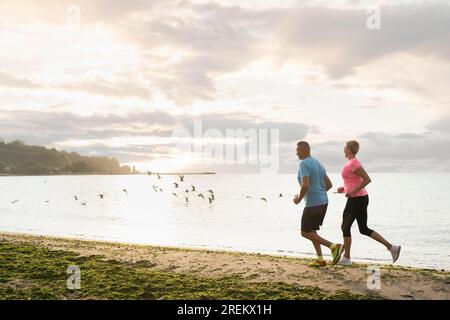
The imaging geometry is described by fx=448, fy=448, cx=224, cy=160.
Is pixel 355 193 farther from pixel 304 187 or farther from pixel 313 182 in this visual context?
pixel 304 187

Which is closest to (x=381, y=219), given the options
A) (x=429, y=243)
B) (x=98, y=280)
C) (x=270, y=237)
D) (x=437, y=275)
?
(x=429, y=243)

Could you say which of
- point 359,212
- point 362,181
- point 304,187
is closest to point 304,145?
point 304,187

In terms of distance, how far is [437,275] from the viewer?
10281mm

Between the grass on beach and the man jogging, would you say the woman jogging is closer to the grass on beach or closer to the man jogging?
the man jogging

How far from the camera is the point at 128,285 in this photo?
9.33 metres

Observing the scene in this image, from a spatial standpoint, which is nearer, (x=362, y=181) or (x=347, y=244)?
(x=362, y=181)

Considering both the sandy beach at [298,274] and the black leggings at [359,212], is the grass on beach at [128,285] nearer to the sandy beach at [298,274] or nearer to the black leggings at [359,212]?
the sandy beach at [298,274]

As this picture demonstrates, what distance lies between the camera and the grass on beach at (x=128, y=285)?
8.55m

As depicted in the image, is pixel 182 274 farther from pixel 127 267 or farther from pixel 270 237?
pixel 270 237

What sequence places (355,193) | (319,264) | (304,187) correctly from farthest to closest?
(319,264), (355,193), (304,187)

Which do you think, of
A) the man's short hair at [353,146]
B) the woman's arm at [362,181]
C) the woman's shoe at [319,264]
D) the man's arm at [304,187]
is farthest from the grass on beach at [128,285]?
the man's short hair at [353,146]


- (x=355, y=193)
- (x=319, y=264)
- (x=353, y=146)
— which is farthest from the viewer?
(x=319, y=264)
